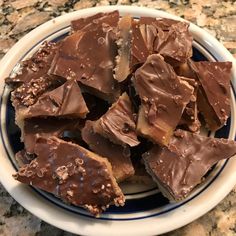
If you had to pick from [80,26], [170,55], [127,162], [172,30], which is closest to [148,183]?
[127,162]

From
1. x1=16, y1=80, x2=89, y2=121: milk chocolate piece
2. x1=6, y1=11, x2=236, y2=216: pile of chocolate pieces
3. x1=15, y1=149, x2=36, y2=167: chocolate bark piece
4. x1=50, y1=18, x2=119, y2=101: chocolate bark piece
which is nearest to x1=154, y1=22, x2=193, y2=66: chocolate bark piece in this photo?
x1=6, y1=11, x2=236, y2=216: pile of chocolate pieces

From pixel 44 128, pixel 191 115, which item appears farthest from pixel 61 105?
pixel 191 115

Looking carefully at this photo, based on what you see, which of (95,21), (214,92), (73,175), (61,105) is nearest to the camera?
(73,175)

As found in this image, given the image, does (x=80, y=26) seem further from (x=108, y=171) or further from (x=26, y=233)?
(x=26, y=233)

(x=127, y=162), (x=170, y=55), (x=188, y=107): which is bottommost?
(x=127, y=162)

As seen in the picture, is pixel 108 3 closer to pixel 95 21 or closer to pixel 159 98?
pixel 95 21
